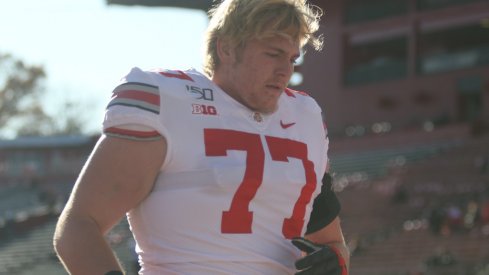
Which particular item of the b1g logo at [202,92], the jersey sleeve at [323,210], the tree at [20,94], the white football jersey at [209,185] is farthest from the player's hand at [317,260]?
the tree at [20,94]

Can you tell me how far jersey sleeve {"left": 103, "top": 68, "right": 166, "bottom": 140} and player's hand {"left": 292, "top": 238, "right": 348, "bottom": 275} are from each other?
1.71ft

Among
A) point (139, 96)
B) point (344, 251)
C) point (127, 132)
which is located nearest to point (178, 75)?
point (139, 96)

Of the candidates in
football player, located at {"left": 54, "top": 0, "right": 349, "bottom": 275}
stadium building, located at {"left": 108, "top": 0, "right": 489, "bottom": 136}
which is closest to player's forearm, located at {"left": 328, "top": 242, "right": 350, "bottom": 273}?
football player, located at {"left": 54, "top": 0, "right": 349, "bottom": 275}

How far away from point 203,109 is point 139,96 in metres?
0.23

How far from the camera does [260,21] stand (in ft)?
11.2

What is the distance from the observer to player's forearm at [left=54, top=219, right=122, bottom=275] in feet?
10.2

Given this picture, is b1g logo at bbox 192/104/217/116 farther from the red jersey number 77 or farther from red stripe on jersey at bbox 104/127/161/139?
red stripe on jersey at bbox 104/127/161/139

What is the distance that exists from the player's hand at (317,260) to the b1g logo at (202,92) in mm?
479

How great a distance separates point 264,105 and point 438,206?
23.3 m

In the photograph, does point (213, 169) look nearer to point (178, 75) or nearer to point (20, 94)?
point (178, 75)

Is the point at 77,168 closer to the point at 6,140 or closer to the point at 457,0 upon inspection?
the point at 6,140

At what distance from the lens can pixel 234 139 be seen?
3477 mm

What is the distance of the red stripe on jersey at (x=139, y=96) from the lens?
329cm

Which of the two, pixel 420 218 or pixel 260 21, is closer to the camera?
pixel 260 21
